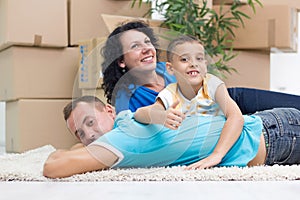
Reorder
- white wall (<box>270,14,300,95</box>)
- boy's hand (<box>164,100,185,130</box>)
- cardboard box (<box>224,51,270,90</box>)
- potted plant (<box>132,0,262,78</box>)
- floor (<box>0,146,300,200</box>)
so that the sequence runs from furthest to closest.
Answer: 1. white wall (<box>270,14,300,95</box>)
2. cardboard box (<box>224,51,270,90</box>)
3. potted plant (<box>132,0,262,78</box>)
4. boy's hand (<box>164,100,185,130</box>)
5. floor (<box>0,146,300,200</box>)

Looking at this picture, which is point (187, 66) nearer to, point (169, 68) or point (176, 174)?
point (169, 68)

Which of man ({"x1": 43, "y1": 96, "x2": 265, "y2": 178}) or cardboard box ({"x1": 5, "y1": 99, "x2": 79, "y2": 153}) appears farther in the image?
cardboard box ({"x1": 5, "y1": 99, "x2": 79, "y2": 153})

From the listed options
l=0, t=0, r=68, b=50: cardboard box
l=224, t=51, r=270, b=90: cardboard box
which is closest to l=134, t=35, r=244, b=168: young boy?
l=0, t=0, r=68, b=50: cardboard box

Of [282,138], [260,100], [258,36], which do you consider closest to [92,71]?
[282,138]

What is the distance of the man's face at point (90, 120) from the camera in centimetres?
129

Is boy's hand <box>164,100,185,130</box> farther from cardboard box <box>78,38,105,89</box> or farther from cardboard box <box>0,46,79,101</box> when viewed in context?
cardboard box <box>0,46,79,101</box>

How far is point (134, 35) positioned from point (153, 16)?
4.74ft

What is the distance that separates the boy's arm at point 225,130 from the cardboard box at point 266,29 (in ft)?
5.19

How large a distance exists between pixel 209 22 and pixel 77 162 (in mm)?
1533

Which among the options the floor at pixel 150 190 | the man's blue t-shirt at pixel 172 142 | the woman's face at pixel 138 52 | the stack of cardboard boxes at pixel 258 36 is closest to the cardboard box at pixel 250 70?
the stack of cardboard boxes at pixel 258 36

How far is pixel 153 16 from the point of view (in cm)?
271

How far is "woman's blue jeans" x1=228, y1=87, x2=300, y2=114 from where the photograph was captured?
2.00m

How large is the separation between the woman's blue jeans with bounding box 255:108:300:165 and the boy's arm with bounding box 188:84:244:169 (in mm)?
114

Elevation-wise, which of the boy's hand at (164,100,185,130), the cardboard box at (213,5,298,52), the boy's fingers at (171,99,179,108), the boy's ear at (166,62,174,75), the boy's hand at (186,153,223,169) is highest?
the cardboard box at (213,5,298,52)
